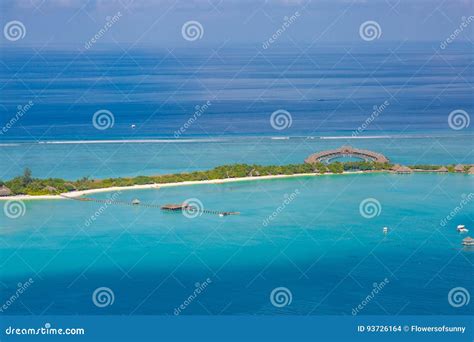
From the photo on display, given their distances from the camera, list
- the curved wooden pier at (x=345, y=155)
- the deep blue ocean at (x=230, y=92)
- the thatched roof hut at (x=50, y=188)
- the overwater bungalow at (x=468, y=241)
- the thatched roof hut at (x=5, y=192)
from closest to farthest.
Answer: the overwater bungalow at (x=468, y=241), the thatched roof hut at (x=5, y=192), the thatched roof hut at (x=50, y=188), the curved wooden pier at (x=345, y=155), the deep blue ocean at (x=230, y=92)

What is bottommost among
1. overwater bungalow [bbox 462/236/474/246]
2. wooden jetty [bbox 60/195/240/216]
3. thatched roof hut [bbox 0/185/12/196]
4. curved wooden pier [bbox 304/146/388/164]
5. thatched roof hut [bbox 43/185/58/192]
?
thatched roof hut [bbox 0/185/12/196]

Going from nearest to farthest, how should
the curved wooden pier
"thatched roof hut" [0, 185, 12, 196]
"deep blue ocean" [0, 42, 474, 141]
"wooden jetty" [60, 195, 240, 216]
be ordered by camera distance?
"wooden jetty" [60, 195, 240, 216] < "thatched roof hut" [0, 185, 12, 196] < the curved wooden pier < "deep blue ocean" [0, 42, 474, 141]

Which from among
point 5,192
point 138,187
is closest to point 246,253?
point 138,187

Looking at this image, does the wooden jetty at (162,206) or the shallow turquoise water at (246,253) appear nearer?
the shallow turquoise water at (246,253)

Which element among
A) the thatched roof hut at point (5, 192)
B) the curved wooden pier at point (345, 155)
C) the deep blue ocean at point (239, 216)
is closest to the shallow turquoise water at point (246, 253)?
the deep blue ocean at point (239, 216)

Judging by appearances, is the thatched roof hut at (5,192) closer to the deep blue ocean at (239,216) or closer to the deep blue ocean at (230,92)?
the deep blue ocean at (239,216)

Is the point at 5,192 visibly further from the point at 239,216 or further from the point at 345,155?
the point at 345,155

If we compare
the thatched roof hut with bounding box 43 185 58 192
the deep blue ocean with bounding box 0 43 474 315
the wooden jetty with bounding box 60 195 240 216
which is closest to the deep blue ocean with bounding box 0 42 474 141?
the deep blue ocean with bounding box 0 43 474 315

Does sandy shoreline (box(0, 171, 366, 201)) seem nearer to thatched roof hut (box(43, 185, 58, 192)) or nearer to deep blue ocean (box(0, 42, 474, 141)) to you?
thatched roof hut (box(43, 185, 58, 192))
